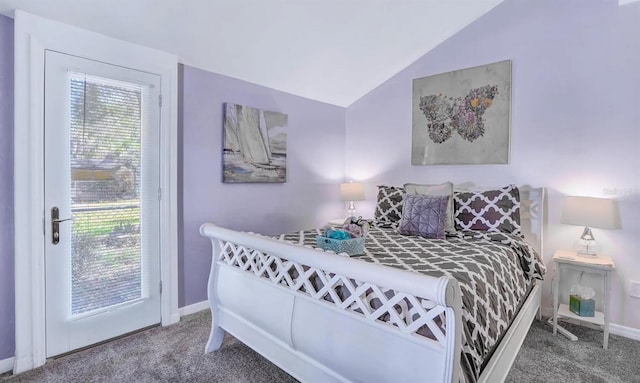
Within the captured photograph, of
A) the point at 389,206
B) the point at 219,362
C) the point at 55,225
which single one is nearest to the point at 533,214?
the point at 389,206

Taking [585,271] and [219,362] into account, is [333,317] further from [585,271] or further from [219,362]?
[585,271]

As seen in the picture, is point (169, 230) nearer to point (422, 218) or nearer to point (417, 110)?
point (422, 218)

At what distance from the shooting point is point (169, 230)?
2.62 meters

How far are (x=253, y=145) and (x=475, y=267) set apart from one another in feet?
7.48

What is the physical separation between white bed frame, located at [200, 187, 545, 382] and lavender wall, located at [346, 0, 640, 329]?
1020 millimetres

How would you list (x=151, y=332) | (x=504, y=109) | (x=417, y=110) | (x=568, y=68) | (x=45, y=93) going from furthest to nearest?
(x=417, y=110) < (x=504, y=109) < (x=568, y=68) < (x=151, y=332) < (x=45, y=93)

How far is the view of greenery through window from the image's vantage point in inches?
87.0

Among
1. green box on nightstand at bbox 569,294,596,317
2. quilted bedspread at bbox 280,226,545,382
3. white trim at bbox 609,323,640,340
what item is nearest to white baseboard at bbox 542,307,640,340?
white trim at bbox 609,323,640,340

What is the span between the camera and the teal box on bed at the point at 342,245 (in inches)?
76.3

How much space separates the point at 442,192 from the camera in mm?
2887

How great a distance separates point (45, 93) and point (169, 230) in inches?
47.3

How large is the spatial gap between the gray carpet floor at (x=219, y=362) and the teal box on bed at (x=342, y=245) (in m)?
0.80

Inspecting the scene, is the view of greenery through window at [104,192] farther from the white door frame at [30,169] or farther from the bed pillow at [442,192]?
the bed pillow at [442,192]

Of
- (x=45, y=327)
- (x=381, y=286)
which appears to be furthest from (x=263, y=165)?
(x=381, y=286)
